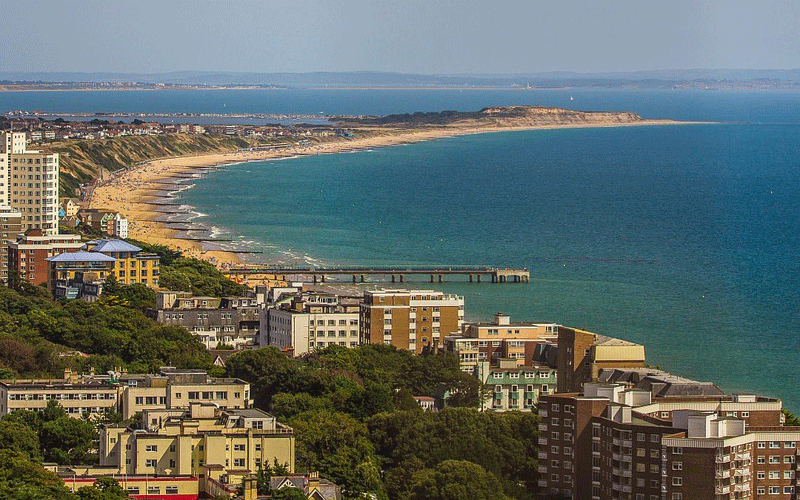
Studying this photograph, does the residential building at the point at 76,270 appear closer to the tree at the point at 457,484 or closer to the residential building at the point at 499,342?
the residential building at the point at 499,342

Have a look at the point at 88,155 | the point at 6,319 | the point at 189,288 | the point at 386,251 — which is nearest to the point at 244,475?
the point at 6,319

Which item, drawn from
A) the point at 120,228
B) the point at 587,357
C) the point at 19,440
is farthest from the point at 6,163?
the point at 19,440

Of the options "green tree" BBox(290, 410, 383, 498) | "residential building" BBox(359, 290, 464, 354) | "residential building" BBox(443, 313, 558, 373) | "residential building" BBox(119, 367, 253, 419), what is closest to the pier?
"residential building" BBox(359, 290, 464, 354)

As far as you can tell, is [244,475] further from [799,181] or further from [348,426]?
[799,181]

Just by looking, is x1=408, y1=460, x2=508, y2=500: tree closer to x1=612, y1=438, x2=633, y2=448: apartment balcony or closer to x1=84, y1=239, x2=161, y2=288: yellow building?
x1=612, y1=438, x2=633, y2=448: apartment balcony

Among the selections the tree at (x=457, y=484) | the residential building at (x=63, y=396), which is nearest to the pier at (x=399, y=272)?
the residential building at (x=63, y=396)
